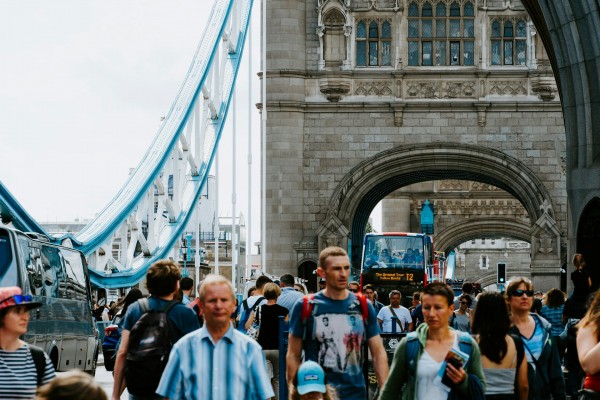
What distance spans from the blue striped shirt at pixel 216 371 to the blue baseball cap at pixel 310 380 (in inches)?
16.5

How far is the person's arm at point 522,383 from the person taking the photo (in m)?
7.32

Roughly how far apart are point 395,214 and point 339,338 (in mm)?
46540

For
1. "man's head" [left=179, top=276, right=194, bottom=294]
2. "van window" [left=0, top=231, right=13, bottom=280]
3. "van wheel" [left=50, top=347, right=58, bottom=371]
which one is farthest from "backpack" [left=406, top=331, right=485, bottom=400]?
"van wheel" [left=50, top=347, right=58, bottom=371]

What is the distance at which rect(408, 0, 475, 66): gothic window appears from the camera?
133 ft

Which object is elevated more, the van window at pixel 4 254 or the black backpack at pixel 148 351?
the van window at pixel 4 254

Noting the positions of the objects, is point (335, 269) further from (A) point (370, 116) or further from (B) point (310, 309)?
(A) point (370, 116)

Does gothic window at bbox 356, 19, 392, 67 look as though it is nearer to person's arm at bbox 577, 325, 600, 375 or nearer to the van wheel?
the van wheel

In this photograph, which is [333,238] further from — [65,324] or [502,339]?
[502,339]

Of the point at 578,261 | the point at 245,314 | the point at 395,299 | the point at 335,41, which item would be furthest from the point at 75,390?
the point at 335,41

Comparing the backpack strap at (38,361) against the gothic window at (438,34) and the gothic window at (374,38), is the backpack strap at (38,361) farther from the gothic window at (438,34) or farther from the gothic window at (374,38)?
the gothic window at (438,34)

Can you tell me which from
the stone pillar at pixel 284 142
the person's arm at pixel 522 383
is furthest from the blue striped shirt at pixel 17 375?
the stone pillar at pixel 284 142

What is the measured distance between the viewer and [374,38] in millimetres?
40594

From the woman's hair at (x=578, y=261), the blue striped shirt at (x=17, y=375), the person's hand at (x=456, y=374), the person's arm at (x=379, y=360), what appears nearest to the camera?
the blue striped shirt at (x=17, y=375)

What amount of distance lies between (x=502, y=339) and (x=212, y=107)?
136ft
